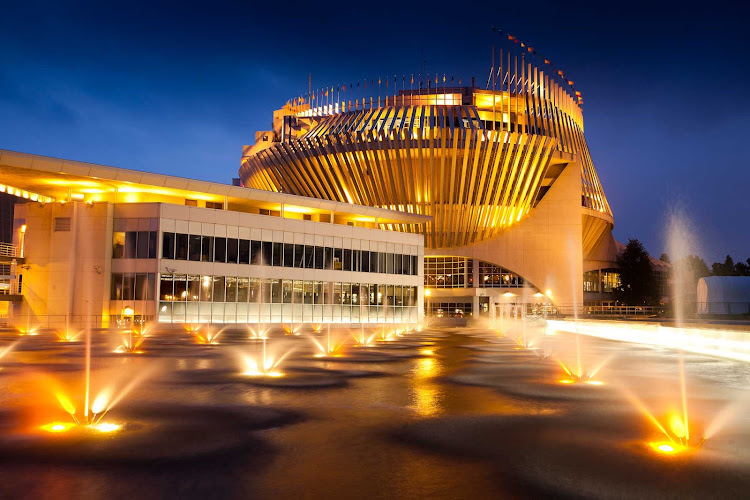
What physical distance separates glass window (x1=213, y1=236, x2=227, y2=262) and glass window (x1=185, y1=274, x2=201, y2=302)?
2.10 metres

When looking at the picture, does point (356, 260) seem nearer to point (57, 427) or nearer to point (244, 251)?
point (244, 251)

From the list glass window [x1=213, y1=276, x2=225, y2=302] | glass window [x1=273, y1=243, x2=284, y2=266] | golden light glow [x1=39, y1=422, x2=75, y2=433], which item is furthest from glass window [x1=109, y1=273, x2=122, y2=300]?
golden light glow [x1=39, y1=422, x2=75, y2=433]

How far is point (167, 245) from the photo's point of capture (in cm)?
4581

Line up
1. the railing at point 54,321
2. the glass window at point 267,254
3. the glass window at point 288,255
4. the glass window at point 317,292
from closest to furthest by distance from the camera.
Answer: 1. the railing at point 54,321
2. the glass window at point 267,254
3. the glass window at point 288,255
4. the glass window at point 317,292

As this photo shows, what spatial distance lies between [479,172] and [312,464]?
6585 centimetres

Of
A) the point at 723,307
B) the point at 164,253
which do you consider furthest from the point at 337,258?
the point at 723,307

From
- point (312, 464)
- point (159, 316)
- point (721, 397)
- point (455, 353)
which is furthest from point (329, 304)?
point (312, 464)

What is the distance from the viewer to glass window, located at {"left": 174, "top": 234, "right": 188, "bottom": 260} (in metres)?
46.3

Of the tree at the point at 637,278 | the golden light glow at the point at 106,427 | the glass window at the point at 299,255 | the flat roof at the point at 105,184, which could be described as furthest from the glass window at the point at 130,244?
the tree at the point at 637,278

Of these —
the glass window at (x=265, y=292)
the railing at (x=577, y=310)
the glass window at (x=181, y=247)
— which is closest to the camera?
the glass window at (x=181, y=247)

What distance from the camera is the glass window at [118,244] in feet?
150

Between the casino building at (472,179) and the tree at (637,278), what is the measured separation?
528cm

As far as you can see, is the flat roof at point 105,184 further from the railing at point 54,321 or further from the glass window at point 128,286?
the railing at point 54,321

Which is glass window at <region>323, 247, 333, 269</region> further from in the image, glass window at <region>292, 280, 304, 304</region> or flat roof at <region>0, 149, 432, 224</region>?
flat roof at <region>0, 149, 432, 224</region>
